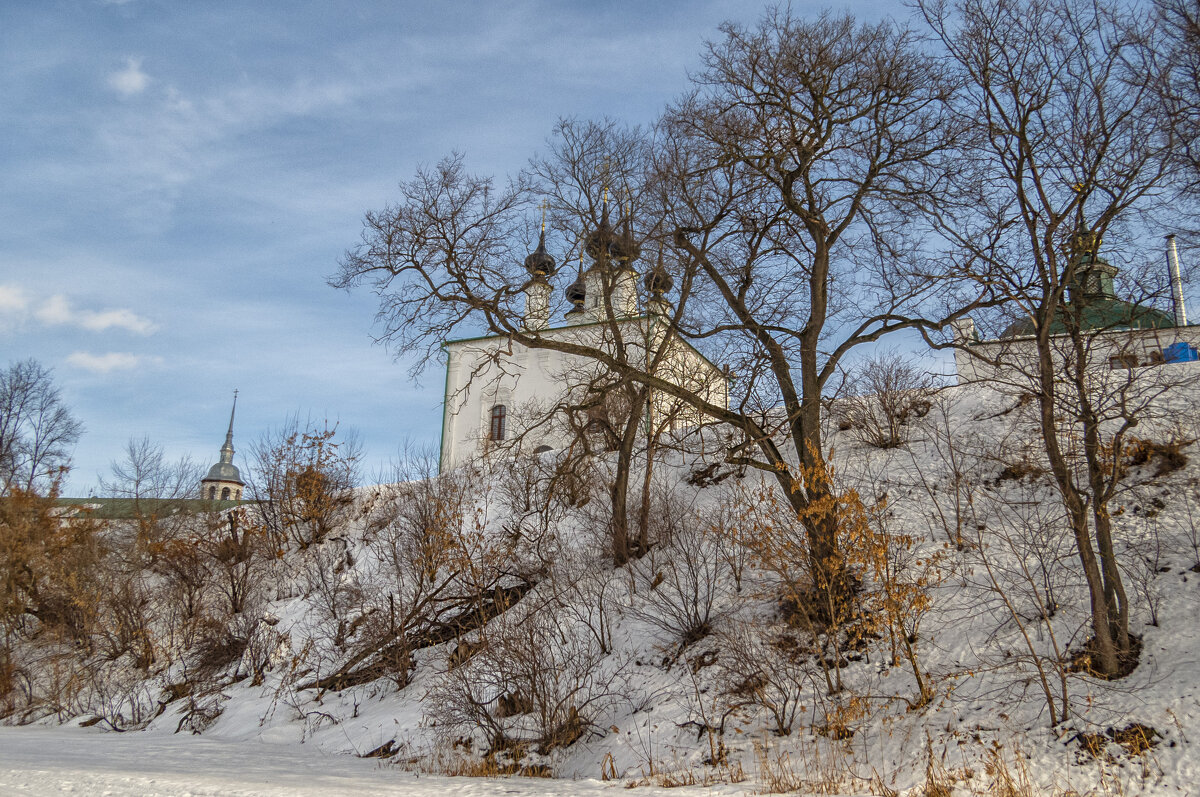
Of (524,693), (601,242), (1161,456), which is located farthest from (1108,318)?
(524,693)

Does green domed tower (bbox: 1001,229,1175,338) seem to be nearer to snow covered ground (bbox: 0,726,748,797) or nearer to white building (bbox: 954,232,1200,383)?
white building (bbox: 954,232,1200,383)

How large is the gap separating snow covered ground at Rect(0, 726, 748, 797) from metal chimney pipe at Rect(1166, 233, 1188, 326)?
6.84m

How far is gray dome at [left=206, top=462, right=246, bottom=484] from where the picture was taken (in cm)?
7031

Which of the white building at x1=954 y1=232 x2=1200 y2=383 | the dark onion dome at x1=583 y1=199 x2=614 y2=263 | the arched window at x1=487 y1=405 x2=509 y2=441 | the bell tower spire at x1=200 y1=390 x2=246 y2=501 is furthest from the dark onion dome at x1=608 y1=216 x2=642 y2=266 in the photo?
the bell tower spire at x1=200 y1=390 x2=246 y2=501

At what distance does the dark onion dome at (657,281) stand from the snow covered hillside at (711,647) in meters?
3.40

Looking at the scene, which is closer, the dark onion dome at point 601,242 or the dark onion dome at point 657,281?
the dark onion dome at point 657,281

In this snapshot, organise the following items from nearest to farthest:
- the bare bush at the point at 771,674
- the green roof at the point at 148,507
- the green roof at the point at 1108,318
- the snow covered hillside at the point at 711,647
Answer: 1. the snow covered hillside at the point at 711,647
2. the green roof at the point at 1108,318
3. the bare bush at the point at 771,674
4. the green roof at the point at 148,507

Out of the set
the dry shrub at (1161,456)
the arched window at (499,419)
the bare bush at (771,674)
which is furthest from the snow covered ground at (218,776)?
the arched window at (499,419)

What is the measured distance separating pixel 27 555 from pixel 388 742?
14.6 meters

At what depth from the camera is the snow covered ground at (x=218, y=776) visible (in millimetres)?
6141

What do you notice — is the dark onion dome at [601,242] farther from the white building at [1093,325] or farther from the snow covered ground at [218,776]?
the snow covered ground at [218,776]

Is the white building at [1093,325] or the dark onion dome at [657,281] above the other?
the dark onion dome at [657,281]

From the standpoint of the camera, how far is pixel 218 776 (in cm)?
704

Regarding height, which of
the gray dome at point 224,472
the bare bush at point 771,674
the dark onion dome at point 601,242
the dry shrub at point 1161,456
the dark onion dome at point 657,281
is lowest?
the bare bush at point 771,674
